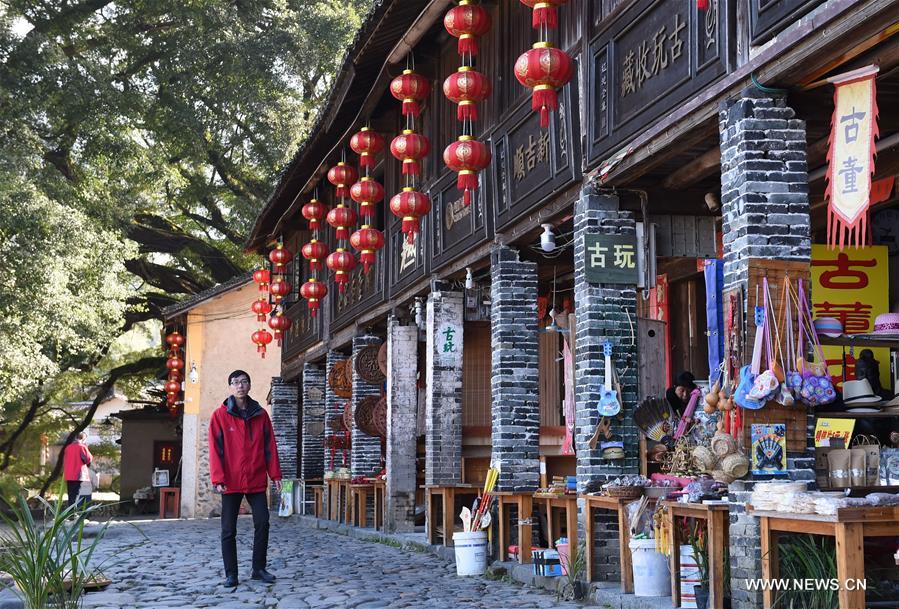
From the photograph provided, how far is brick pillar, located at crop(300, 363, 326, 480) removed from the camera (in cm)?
2427

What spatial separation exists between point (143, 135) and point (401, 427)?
58.6ft

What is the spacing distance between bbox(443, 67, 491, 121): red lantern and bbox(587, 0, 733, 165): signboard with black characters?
46.6 inches

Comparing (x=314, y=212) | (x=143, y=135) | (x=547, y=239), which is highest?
(x=143, y=135)

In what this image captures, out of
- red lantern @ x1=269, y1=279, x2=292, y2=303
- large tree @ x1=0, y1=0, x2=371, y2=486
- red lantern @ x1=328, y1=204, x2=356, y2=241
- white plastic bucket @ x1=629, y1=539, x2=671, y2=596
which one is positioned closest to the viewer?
white plastic bucket @ x1=629, y1=539, x2=671, y2=596

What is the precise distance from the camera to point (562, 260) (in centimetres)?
1383

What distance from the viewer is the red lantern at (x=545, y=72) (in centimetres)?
916

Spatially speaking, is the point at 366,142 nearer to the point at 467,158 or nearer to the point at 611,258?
the point at 467,158

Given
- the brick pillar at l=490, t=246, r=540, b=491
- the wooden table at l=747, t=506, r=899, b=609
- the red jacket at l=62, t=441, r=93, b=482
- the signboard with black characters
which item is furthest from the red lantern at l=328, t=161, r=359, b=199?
the wooden table at l=747, t=506, r=899, b=609

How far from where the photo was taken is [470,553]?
1170cm

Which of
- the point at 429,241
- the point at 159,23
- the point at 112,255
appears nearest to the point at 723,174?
the point at 429,241

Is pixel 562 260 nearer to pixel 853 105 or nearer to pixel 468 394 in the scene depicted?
pixel 468 394

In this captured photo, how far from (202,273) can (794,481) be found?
2837cm
